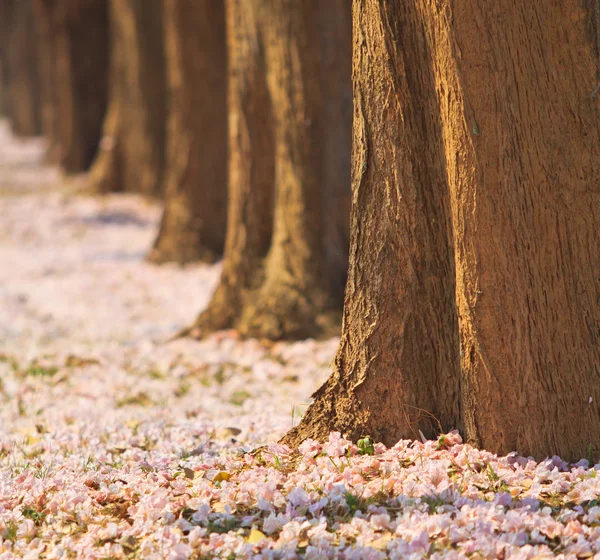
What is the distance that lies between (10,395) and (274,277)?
7.15ft

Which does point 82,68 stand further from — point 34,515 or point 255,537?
point 255,537

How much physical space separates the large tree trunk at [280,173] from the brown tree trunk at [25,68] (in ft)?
85.8

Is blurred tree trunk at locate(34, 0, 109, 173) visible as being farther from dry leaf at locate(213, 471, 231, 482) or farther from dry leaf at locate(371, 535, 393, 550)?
dry leaf at locate(371, 535, 393, 550)

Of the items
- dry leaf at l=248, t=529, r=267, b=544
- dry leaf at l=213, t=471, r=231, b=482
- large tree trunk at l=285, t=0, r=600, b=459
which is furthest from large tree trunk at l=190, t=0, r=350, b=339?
dry leaf at l=248, t=529, r=267, b=544

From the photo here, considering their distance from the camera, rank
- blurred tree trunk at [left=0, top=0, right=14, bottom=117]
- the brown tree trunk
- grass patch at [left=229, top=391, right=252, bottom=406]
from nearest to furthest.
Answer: grass patch at [left=229, top=391, right=252, bottom=406]
the brown tree trunk
blurred tree trunk at [left=0, top=0, right=14, bottom=117]

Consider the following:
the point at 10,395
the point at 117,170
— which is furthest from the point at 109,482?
the point at 117,170

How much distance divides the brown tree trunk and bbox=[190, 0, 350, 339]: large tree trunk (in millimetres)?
26139

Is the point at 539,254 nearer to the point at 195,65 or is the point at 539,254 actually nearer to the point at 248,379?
the point at 248,379

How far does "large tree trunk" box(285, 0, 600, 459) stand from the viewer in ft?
12.5

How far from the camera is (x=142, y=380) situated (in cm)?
667

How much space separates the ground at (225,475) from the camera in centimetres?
A: 344

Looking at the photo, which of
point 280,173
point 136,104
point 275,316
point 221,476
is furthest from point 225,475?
point 136,104

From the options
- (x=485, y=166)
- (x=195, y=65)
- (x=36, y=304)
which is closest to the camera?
(x=485, y=166)

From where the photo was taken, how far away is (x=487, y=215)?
385 centimetres
